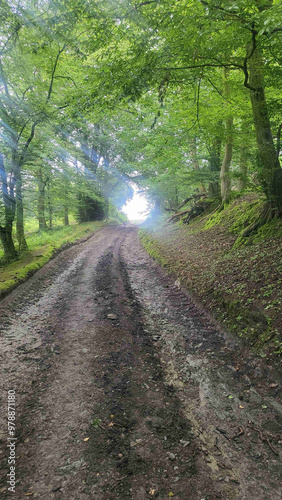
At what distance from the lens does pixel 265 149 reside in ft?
22.2

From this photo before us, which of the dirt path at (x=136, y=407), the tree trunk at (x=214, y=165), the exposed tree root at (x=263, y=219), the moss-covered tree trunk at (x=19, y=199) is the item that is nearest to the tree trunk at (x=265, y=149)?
the exposed tree root at (x=263, y=219)

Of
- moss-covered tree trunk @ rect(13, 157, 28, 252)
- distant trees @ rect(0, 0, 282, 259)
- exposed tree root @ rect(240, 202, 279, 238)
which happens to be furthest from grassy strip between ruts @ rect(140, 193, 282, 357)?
moss-covered tree trunk @ rect(13, 157, 28, 252)

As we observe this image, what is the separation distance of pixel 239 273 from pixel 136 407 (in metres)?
3.85

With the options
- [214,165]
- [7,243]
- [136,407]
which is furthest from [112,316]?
[214,165]

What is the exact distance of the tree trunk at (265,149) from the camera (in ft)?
21.9

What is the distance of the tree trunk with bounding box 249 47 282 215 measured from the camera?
21.9 feet

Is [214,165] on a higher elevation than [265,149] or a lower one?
higher

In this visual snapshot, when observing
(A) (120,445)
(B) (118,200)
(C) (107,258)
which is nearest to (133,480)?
(A) (120,445)

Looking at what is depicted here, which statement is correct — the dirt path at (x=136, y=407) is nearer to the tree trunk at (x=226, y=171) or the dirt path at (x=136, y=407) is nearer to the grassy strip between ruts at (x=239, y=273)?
the grassy strip between ruts at (x=239, y=273)

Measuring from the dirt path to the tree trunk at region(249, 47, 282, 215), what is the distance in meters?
4.06

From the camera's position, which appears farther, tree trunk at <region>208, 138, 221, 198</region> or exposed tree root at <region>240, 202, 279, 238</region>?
tree trunk at <region>208, 138, 221, 198</region>

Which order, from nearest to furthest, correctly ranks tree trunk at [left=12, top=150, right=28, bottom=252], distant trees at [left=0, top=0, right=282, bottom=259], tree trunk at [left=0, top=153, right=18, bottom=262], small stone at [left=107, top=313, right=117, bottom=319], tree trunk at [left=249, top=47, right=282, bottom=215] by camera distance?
distant trees at [left=0, top=0, right=282, bottom=259] → small stone at [left=107, top=313, right=117, bottom=319] → tree trunk at [left=249, top=47, right=282, bottom=215] → tree trunk at [left=0, top=153, right=18, bottom=262] → tree trunk at [left=12, top=150, right=28, bottom=252]

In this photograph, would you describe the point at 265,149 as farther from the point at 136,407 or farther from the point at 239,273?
the point at 136,407

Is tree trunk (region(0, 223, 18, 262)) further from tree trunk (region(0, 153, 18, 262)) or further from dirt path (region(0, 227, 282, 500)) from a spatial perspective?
dirt path (region(0, 227, 282, 500))
